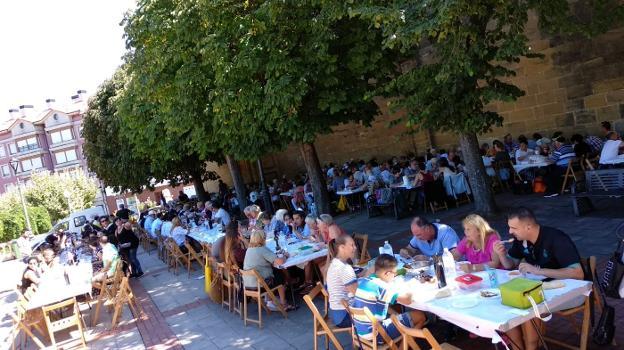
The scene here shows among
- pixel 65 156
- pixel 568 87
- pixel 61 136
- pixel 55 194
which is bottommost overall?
pixel 568 87

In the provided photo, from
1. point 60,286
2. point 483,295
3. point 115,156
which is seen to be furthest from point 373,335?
point 115,156

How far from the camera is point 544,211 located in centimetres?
951

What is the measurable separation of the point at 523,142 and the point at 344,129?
11343mm

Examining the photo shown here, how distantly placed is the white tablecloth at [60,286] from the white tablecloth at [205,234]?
8.35 ft

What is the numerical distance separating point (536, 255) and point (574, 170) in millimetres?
7727

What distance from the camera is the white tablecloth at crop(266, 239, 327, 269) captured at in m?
7.04

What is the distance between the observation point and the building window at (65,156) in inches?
2628

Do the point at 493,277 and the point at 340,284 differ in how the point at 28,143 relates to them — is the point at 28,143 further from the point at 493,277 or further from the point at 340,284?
the point at 493,277

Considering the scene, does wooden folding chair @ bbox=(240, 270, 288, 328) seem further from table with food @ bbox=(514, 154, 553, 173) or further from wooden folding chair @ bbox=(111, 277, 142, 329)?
table with food @ bbox=(514, 154, 553, 173)

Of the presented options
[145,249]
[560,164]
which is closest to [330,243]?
[560,164]

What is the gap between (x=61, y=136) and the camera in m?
66.5

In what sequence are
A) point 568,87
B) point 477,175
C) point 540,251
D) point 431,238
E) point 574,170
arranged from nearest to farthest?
point 540,251, point 431,238, point 477,175, point 574,170, point 568,87

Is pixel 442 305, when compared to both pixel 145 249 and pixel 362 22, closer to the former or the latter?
pixel 362 22

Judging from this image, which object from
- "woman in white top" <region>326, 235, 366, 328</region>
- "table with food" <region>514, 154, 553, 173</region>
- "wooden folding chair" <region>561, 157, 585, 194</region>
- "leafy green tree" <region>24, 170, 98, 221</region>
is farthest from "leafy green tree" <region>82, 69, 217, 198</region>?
"leafy green tree" <region>24, 170, 98, 221</region>
